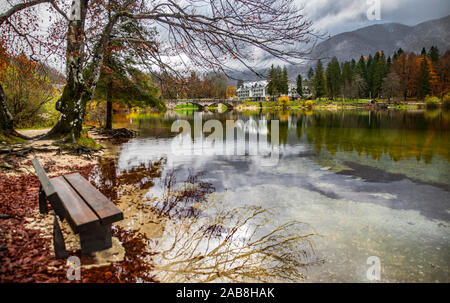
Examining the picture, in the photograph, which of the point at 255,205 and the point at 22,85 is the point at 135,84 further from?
the point at 255,205

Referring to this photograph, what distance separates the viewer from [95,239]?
3549mm

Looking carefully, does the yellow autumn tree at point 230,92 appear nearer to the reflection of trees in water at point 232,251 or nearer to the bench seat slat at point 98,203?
the reflection of trees in water at point 232,251

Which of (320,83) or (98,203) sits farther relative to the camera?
(320,83)

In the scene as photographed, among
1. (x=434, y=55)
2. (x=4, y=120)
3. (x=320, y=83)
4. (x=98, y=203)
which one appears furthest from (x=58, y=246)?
(x=434, y=55)

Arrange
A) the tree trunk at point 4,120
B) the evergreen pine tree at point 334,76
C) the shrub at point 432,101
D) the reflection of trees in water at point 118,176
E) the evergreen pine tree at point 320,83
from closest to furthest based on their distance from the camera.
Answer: the reflection of trees in water at point 118,176 → the tree trunk at point 4,120 → the shrub at point 432,101 → the evergreen pine tree at point 334,76 → the evergreen pine tree at point 320,83

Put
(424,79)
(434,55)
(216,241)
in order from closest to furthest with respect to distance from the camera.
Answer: (216,241), (424,79), (434,55)

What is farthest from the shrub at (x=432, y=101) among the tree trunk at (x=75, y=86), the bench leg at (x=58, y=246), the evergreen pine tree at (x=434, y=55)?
the bench leg at (x=58, y=246)

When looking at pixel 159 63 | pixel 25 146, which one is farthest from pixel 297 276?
pixel 25 146

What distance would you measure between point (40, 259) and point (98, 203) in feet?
2.80

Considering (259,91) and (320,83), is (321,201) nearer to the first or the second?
(320,83)

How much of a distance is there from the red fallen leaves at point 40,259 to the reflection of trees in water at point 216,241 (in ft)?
0.71

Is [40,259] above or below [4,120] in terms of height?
below

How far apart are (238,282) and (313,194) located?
395 centimetres

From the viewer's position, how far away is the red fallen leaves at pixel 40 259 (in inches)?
113
